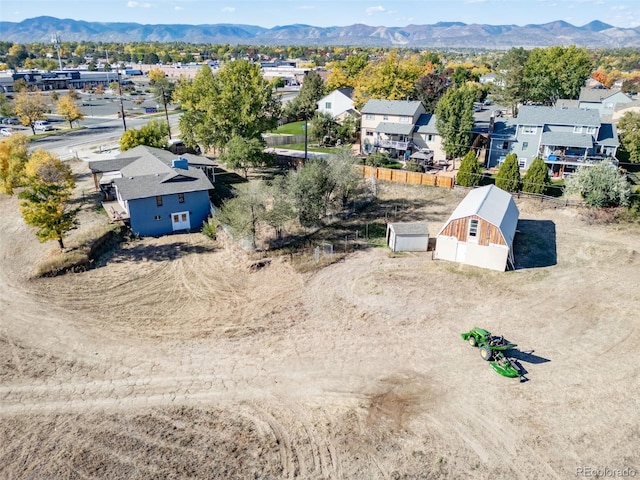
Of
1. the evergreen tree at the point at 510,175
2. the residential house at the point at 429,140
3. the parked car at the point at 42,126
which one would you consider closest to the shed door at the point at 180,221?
the evergreen tree at the point at 510,175

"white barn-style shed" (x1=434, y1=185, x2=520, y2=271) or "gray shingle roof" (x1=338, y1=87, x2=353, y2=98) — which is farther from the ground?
"gray shingle roof" (x1=338, y1=87, x2=353, y2=98)

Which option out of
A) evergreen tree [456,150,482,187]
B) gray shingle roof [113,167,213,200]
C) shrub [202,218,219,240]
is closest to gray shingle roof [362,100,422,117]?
evergreen tree [456,150,482,187]

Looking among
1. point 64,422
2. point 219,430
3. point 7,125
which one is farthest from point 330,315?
point 7,125

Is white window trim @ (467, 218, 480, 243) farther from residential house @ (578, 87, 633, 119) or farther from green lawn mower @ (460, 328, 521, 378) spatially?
residential house @ (578, 87, 633, 119)

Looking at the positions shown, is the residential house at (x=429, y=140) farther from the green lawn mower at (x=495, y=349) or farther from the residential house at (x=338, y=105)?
the green lawn mower at (x=495, y=349)

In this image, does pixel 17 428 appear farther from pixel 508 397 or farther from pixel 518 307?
pixel 518 307

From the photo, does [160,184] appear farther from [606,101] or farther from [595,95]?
[595,95]

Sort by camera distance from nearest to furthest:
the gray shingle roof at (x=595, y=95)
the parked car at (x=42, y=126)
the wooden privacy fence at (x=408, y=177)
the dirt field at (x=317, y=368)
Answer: the dirt field at (x=317, y=368) < the wooden privacy fence at (x=408, y=177) < the gray shingle roof at (x=595, y=95) < the parked car at (x=42, y=126)
